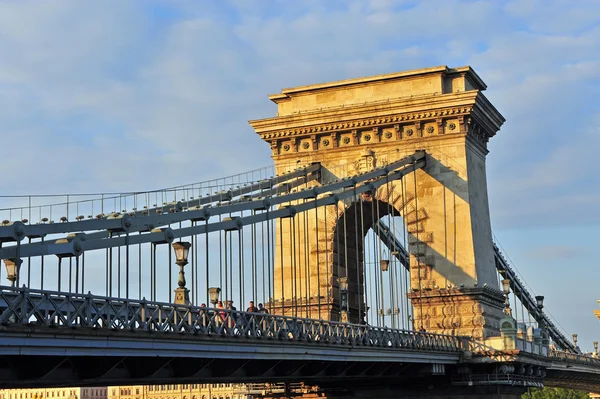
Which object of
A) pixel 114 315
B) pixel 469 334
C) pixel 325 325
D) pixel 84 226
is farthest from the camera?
pixel 469 334

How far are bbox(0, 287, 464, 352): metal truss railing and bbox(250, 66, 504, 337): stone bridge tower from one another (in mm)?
10723

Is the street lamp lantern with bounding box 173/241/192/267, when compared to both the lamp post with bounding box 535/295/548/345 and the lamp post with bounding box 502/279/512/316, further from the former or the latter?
the lamp post with bounding box 535/295/548/345

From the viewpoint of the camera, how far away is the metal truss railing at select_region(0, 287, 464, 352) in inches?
1017

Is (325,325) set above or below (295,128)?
below

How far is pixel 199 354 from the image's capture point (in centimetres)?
3177

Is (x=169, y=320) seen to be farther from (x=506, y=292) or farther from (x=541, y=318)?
Result: (x=541, y=318)

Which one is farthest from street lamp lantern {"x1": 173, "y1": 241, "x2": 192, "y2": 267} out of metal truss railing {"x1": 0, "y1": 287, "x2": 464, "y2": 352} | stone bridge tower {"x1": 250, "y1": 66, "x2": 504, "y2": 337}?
stone bridge tower {"x1": 250, "y1": 66, "x2": 504, "y2": 337}

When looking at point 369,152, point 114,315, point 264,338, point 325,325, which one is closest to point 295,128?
point 369,152

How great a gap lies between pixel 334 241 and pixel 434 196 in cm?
639

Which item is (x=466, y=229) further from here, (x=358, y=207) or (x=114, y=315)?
(x=114, y=315)

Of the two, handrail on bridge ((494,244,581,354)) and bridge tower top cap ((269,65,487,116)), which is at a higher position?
bridge tower top cap ((269,65,487,116))

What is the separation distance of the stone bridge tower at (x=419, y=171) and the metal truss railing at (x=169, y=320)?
10723 millimetres

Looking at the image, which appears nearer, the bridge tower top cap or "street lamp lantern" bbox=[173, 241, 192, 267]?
"street lamp lantern" bbox=[173, 241, 192, 267]

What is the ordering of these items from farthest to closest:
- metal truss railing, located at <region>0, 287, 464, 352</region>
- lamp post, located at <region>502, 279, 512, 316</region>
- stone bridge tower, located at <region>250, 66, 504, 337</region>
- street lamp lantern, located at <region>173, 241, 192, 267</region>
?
stone bridge tower, located at <region>250, 66, 504, 337</region>
lamp post, located at <region>502, 279, 512, 316</region>
street lamp lantern, located at <region>173, 241, 192, 267</region>
metal truss railing, located at <region>0, 287, 464, 352</region>
